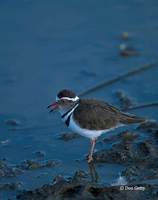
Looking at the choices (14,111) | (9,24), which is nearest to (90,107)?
(14,111)

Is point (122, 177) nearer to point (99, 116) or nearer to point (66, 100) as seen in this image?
point (99, 116)

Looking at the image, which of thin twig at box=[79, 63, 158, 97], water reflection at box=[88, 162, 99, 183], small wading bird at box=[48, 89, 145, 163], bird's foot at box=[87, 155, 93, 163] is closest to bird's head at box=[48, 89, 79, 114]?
small wading bird at box=[48, 89, 145, 163]

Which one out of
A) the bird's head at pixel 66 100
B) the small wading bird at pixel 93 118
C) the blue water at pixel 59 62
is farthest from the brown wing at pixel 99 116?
the blue water at pixel 59 62

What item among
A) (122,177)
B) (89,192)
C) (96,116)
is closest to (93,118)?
(96,116)

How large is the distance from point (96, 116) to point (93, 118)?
0.05m

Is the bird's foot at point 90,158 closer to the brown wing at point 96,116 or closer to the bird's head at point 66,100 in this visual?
the brown wing at point 96,116

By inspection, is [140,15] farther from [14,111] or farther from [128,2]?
[14,111]

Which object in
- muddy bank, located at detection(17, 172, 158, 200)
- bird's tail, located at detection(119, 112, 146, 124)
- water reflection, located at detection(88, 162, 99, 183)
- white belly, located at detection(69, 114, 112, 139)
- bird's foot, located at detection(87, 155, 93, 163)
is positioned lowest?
muddy bank, located at detection(17, 172, 158, 200)

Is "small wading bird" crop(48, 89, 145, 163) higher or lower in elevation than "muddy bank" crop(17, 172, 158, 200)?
higher

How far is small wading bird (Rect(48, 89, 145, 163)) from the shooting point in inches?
375

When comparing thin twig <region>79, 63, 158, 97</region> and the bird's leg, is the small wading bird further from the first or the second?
thin twig <region>79, 63, 158, 97</region>

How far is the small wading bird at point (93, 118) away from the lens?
9.53 m

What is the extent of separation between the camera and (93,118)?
959 centimetres

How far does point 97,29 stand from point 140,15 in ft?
3.13
